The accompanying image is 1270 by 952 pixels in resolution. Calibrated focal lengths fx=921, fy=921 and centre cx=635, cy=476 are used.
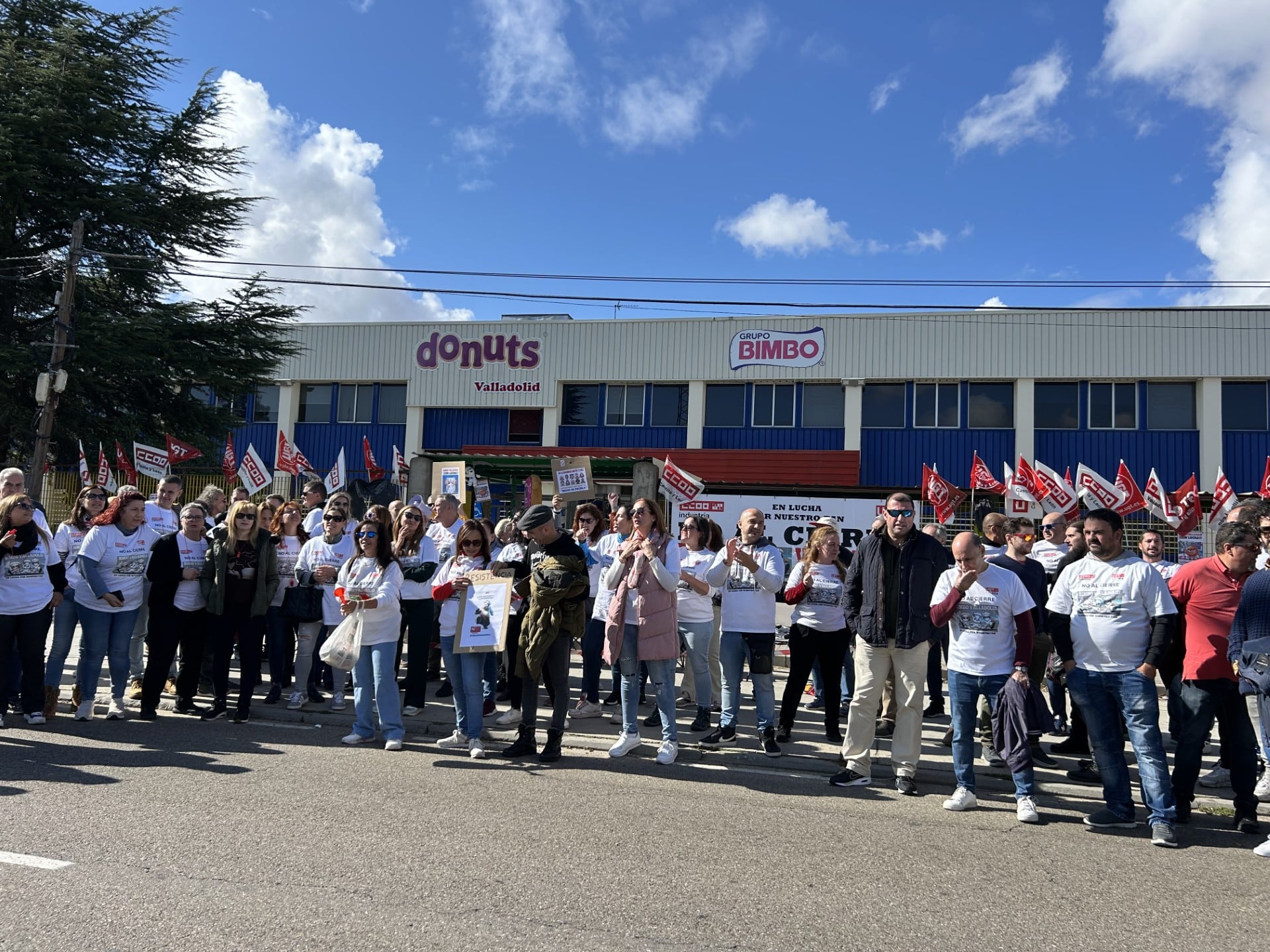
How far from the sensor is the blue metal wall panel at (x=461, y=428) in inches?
1198

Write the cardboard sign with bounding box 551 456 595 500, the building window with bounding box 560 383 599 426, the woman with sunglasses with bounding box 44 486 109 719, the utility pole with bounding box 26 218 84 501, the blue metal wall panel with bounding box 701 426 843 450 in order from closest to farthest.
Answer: the woman with sunglasses with bounding box 44 486 109 719, the cardboard sign with bounding box 551 456 595 500, the utility pole with bounding box 26 218 84 501, the blue metal wall panel with bounding box 701 426 843 450, the building window with bounding box 560 383 599 426

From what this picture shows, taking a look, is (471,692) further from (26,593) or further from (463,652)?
(26,593)

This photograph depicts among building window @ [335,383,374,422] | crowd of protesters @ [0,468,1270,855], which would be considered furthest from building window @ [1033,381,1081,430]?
building window @ [335,383,374,422]

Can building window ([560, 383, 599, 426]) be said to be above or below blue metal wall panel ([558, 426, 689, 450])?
above

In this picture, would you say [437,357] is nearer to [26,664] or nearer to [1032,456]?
[1032,456]

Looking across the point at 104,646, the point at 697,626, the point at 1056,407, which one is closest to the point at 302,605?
the point at 104,646

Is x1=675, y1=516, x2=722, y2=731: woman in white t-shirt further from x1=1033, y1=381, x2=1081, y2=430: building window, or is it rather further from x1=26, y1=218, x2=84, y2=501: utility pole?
x1=1033, y1=381, x2=1081, y2=430: building window

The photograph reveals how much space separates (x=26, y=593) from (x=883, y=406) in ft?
78.6

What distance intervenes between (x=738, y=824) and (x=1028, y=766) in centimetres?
194

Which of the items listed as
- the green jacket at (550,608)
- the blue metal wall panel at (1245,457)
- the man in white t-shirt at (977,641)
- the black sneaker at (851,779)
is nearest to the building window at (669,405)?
the blue metal wall panel at (1245,457)

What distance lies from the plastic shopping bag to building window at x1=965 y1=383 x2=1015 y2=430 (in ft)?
76.2

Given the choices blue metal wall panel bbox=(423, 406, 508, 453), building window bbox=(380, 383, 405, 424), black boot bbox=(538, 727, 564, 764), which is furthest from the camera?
building window bbox=(380, 383, 405, 424)

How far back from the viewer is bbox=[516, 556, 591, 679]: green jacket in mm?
6891

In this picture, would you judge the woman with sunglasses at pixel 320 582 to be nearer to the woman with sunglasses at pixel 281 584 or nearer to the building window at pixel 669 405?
the woman with sunglasses at pixel 281 584
